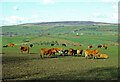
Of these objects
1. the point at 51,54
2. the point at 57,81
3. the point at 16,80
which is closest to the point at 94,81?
the point at 57,81

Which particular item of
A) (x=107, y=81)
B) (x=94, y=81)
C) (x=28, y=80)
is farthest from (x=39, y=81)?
(x=107, y=81)

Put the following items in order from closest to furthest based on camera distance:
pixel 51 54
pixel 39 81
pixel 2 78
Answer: pixel 39 81 < pixel 2 78 < pixel 51 54

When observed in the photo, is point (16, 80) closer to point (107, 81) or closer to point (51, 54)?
point (107, 81)

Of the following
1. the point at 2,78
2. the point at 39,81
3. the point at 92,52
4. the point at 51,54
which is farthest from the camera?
the point at 51,54

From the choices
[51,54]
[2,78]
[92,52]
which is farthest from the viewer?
[51,54]

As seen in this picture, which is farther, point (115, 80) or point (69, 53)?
point (69, 53)

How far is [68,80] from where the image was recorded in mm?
15695

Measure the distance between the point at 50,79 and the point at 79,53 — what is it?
2564 centimetres

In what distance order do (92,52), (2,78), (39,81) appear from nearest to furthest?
(39,81) → (2,78) → (92,52)

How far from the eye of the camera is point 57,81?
50.4 feet

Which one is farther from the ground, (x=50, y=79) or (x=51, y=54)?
(x=50, y=79)

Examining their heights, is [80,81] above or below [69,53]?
above

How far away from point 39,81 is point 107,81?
587 cm

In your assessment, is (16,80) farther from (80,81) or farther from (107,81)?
(107,81)
